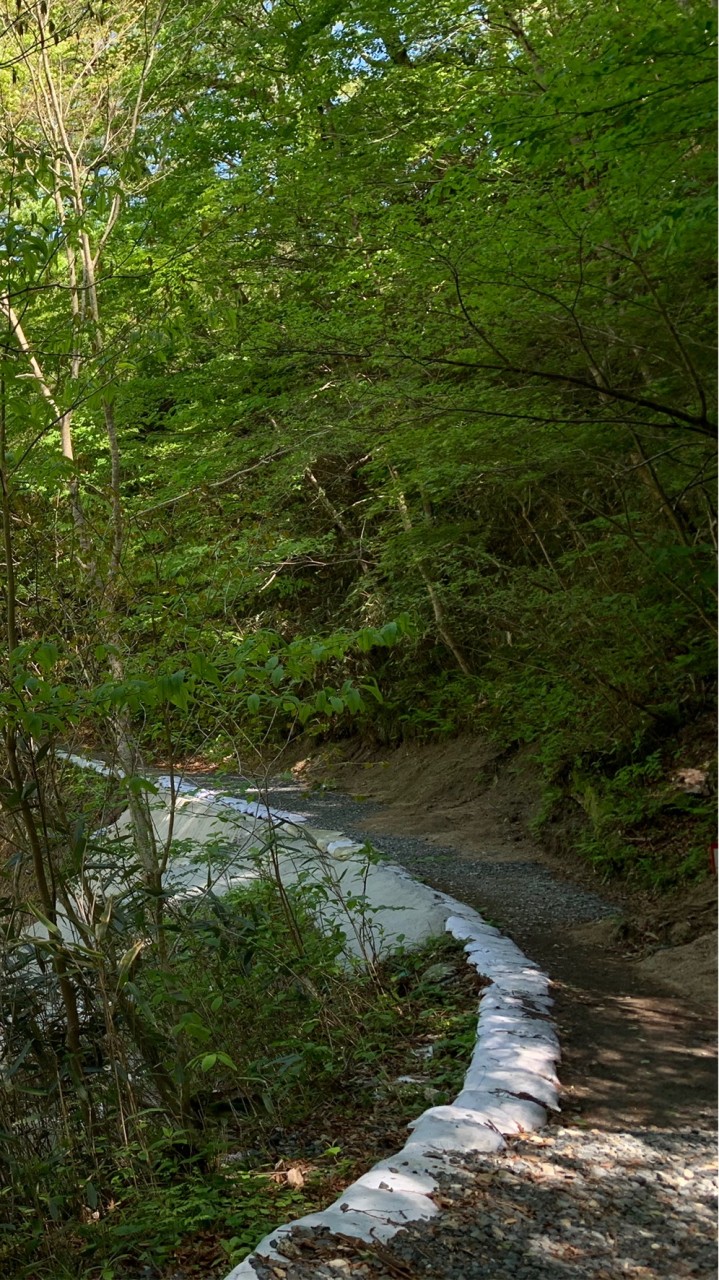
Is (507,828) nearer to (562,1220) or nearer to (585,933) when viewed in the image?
(585,933)

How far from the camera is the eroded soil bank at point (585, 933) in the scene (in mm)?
3625

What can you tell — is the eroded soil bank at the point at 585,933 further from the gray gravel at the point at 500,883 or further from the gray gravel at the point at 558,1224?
the gray gravel at the point at 558,1224

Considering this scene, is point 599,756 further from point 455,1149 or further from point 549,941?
point 455,1149

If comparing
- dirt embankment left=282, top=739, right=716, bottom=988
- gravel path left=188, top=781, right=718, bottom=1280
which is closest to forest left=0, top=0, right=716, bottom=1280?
dirt embankment left=282, top=739, right=716, bottom=988

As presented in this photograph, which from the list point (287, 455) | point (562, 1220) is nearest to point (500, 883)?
point (287, 455)

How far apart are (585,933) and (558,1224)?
3252 millimetres

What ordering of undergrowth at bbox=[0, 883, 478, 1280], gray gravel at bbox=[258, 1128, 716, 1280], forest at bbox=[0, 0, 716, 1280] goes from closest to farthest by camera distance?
gray gravel at bbox=[258, 1128, 716, 1280]
undergrowth at bbox=[0, 883, 478, 1280]
forest at bbox=[0, 0, 716, 1280]

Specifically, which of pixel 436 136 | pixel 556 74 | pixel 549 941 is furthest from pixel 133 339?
pixel 436 136

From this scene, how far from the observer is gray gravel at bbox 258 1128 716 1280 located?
2.46m

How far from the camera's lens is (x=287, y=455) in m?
9.15

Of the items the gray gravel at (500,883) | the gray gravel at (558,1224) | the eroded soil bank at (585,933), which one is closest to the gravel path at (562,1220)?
the gray gravel at (558,1224)

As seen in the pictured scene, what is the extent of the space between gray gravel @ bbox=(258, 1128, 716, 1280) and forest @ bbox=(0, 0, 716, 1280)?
1.65ft

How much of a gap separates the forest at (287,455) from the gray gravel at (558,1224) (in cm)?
50

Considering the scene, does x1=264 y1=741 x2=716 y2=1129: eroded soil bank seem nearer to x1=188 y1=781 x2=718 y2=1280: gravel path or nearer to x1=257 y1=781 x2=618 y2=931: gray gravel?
x1=257 y1=781 x2=618 y2=931: gray gravel
